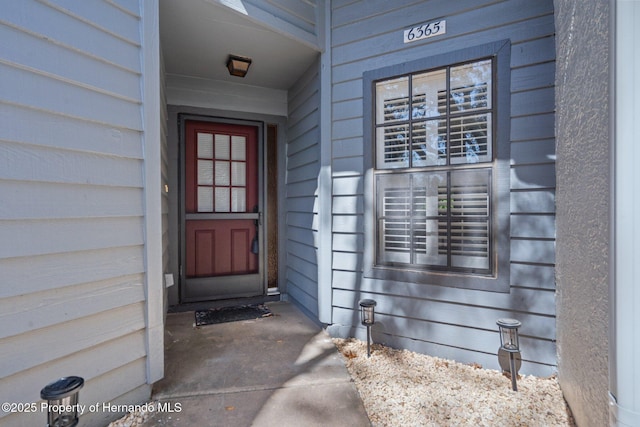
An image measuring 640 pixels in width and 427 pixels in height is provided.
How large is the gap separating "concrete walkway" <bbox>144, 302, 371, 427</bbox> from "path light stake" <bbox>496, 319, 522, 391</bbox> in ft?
3.08

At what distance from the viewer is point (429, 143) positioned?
2.43 m

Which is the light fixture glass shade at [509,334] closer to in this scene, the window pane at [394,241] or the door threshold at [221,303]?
the window pane at [394,241]

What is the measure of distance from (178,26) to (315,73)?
117 cm

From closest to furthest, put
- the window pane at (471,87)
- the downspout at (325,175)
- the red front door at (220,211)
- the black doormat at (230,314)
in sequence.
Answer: the window pane at (471,87), the downspout at (325,175), the black doormat at (230,314), the red front door at (220,211)

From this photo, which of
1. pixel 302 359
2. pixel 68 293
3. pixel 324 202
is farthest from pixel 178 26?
pixel 302 359

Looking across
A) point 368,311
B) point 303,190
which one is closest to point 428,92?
point 303,190

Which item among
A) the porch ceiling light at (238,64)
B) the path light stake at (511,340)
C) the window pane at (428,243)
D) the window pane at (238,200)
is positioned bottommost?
the path light stake at (511,340)

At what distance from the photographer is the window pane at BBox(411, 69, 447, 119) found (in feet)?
7.84

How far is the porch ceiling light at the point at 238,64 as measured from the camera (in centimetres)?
307

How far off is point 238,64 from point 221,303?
2.47 meters

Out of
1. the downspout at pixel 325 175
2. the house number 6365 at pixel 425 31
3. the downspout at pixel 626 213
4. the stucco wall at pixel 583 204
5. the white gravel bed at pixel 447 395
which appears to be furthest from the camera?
the downspout at pixel 325 175

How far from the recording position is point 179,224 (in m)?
3.51

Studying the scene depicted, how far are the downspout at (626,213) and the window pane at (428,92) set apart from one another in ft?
4.49

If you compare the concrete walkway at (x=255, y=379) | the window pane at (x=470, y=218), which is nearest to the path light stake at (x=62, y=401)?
the concrete walkway at (x=255, y=379)
